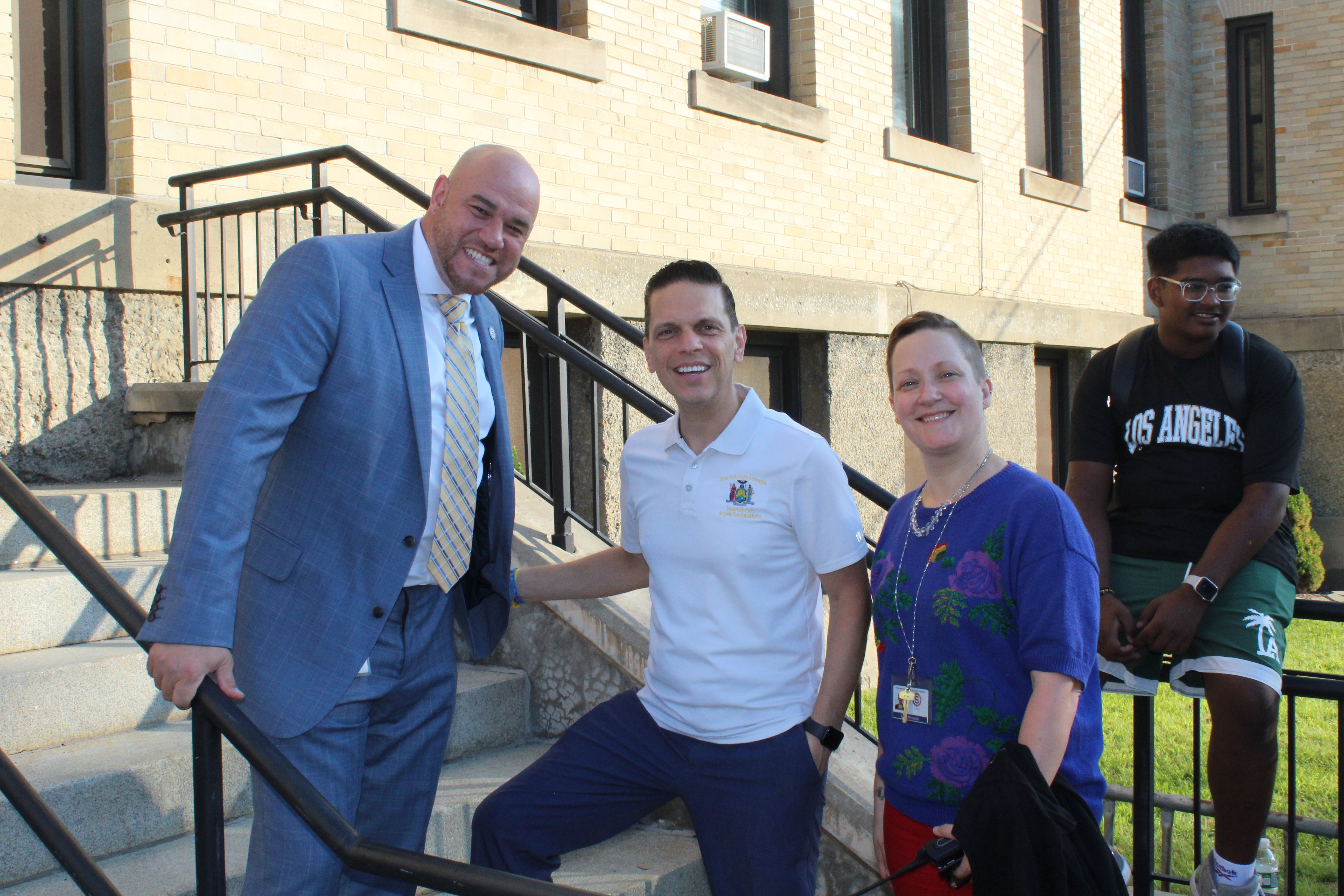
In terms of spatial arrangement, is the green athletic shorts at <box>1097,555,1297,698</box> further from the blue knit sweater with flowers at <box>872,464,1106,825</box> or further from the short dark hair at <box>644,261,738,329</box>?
the short dark hair at <box>644,261,738,329</box>

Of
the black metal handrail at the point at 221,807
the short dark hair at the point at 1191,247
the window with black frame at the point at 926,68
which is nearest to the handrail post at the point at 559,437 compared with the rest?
the short dark hair at the point at 1191,247

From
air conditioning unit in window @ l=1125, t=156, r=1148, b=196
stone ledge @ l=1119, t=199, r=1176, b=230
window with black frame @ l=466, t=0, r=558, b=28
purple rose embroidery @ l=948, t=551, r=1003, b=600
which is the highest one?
air conditioning unit in window @ l=1125, t=156, r=1148, b=196

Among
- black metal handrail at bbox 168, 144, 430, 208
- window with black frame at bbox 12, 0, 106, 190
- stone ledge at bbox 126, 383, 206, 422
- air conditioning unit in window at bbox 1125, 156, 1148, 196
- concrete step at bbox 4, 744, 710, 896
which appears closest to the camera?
concrete step at bbox 4, 744, 710, 896

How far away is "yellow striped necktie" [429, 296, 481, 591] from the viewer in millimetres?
2369

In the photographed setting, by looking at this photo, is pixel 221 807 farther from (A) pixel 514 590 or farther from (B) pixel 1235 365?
(B) pixel 1235 365

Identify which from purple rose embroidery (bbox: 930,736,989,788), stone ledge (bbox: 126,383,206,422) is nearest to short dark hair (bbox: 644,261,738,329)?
purple rose embroidery (bbox: 930,736,989,788)

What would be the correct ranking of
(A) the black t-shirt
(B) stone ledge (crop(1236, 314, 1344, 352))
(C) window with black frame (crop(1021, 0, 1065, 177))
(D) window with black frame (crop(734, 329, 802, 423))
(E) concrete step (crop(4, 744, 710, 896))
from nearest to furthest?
(E) concrete step (crop(4, 744, 710, 896)), (A) the black t-shirt, (D) window with black frame (crop(734, 329, 802, 423)), (C) window with black frame (crop(1021, 0, 1065, 177)), (B) stone ledge (crop(1236, 314, 1344, 352))

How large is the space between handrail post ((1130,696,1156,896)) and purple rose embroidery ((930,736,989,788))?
1.14m

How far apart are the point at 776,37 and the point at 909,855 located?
7.46 meters

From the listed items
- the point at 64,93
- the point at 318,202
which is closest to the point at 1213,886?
the point at 318,202

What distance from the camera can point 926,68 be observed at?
1014 cm

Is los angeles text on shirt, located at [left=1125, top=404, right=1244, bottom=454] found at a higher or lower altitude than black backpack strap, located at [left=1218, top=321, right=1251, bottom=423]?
lower

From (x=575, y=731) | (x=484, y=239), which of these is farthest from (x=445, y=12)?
(x=575, y=731)

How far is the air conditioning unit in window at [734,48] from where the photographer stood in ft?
24.6
